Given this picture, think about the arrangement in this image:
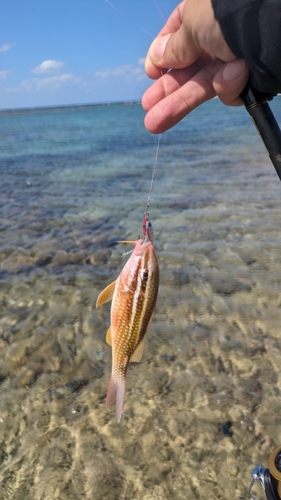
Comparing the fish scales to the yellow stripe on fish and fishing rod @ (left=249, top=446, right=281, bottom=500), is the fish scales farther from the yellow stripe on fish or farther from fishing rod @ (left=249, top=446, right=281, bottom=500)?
fishing rod @ (left=249, top=446, right=281, bottom=500)

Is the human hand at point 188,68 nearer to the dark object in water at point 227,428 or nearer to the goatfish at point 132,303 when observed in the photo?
the goatfish at point 132,303

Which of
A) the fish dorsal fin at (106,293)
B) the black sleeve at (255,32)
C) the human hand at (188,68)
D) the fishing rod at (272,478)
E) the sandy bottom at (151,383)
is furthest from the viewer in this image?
the sandy bottom at (151,383)

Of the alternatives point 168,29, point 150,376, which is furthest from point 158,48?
point 150,376

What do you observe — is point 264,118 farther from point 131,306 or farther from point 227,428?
point 227,428

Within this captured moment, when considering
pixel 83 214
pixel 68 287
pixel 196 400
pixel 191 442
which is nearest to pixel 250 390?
pixel 196 400

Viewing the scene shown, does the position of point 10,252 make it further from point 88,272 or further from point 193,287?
point 193,287

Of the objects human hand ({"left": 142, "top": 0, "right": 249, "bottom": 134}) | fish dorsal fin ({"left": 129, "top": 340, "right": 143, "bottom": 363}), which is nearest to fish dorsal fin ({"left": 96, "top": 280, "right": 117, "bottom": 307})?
fish dorsal fin ({"left": 129, "top": 340, "right": 143, "bottom": 363})

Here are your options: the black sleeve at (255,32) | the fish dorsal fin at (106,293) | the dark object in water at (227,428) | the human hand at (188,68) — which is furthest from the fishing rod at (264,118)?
the dark object in water at (227,428)
